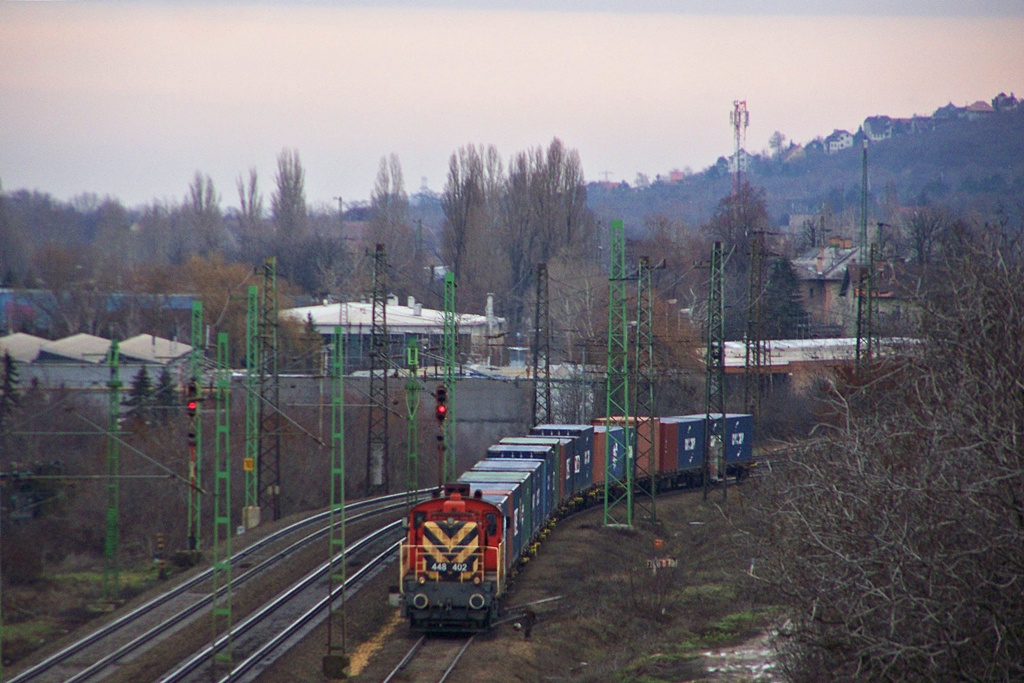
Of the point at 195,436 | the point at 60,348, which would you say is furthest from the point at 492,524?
the point at 195,436

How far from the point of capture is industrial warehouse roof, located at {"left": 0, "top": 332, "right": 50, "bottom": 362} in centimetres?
1678

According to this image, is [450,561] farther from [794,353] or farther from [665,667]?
[794,353]

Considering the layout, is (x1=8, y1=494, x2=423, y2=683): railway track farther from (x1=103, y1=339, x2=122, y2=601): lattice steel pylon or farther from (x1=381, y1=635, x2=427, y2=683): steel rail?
(x1=381, y1=635, x2=427, y2=683): steel rail

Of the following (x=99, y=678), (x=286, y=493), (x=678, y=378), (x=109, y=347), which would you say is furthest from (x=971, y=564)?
(x=678, y=378)

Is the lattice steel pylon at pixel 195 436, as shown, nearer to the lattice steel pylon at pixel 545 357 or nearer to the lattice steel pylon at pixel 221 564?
the lattice steel pylon at pixel 221 564

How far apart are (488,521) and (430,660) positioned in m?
2.72

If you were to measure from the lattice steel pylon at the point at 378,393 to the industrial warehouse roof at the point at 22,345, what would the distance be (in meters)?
16.0

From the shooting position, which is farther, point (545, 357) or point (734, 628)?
point (545, 357)

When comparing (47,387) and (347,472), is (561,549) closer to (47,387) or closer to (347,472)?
(47,387)

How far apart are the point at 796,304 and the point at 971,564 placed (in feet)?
222

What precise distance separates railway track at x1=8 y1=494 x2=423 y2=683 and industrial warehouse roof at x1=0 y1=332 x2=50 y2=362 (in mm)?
5638

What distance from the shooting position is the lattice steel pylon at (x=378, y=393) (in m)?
34.6

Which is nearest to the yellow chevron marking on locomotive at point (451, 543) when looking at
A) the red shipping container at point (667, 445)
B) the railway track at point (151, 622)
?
the railway track at point (151, 622)

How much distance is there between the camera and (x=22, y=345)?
16.9 metres
